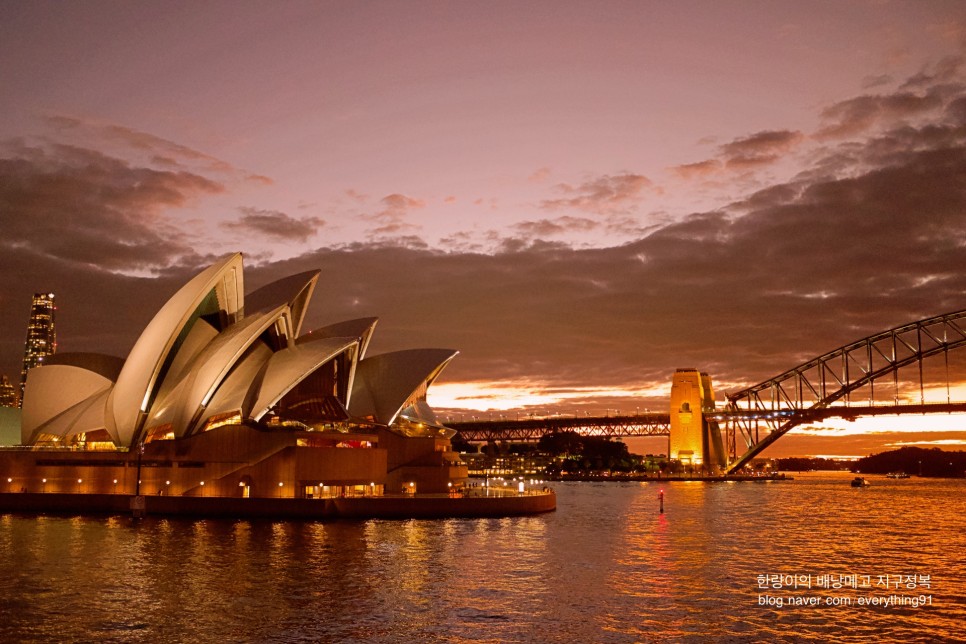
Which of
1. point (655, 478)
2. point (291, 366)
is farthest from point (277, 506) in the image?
point (655, 478)

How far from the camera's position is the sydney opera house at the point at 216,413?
176ft

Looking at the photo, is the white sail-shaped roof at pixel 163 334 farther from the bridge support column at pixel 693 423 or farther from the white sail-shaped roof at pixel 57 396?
the bridge support column at pixel 693 423

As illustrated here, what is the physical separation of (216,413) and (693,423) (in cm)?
9193

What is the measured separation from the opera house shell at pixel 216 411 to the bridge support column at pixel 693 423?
76.5 metres

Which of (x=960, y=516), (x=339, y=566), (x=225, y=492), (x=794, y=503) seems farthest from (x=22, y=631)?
(x=794, y=503)

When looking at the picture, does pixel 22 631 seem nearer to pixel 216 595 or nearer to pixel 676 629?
pixel 216 595

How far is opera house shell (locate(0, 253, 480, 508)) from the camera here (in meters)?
53.6

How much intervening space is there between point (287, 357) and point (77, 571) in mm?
25198

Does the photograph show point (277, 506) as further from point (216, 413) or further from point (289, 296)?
point (289, 296)

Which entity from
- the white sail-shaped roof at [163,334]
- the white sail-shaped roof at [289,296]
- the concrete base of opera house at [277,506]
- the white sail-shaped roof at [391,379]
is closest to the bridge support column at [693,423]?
the white sail-shaped roof at [391,379]

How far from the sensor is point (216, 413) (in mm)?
54094

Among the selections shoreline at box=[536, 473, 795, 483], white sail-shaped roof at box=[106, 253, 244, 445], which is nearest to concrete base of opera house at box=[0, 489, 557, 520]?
white sail-shaped roof at box=[106, 253, 244, 445]

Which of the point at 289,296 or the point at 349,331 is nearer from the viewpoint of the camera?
the point at 289,296

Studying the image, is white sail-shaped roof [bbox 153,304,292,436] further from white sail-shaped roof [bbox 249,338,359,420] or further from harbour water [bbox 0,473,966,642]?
harbour water [bbox 0,473,966,642]
